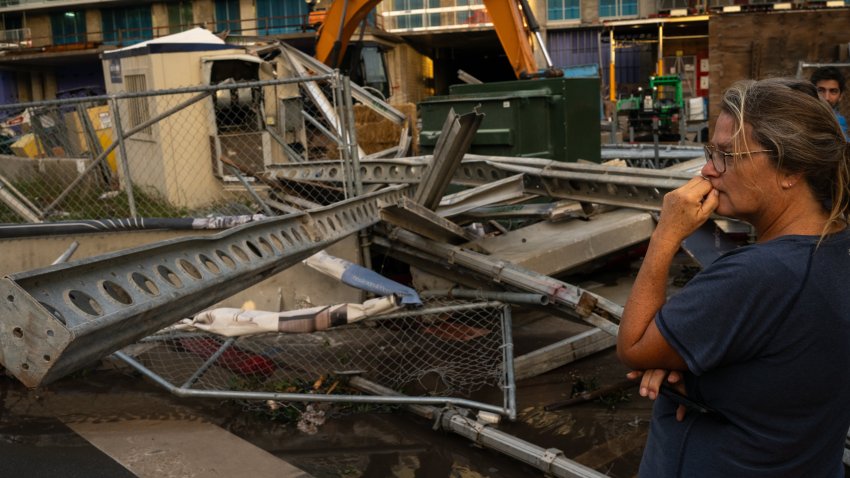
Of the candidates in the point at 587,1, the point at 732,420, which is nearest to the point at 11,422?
the point at 732,420

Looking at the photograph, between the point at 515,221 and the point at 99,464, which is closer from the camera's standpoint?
the point at 99,464

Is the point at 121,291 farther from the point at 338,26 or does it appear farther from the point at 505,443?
the point at 338,26

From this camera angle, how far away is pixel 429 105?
905 cm

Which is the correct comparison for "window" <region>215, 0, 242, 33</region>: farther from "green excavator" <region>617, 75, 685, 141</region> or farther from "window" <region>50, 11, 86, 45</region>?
"green excavator" <region>617, 75, 685, 141</region>

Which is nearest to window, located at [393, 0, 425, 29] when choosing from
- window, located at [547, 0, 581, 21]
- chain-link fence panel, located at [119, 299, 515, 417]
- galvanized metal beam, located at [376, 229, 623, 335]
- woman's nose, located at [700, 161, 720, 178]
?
window, located at [547, 0, 581, 21]

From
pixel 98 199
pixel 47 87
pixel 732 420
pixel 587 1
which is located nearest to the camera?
pixel 732 420

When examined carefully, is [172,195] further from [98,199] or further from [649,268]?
[649,268]

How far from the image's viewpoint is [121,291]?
10.4 ft

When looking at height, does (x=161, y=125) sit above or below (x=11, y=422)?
above

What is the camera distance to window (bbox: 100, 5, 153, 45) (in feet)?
149

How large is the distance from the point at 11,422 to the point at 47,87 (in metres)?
47.0

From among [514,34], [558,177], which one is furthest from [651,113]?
[558,177]

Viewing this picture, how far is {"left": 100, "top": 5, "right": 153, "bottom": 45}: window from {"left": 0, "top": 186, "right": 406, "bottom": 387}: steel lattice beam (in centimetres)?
4497

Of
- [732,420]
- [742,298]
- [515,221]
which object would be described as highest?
[742,298]
